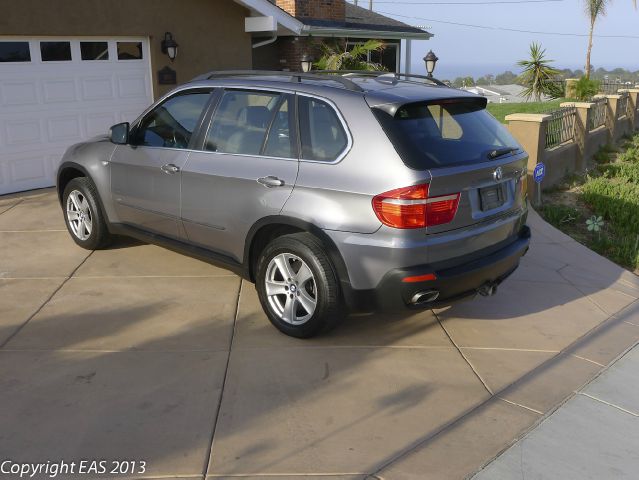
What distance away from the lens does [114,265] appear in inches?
256

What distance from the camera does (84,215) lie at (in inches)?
267

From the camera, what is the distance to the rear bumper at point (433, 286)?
4316 mm

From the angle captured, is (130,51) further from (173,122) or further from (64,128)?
(173,122)

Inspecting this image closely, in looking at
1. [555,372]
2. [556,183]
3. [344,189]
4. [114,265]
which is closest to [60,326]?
[114,265]

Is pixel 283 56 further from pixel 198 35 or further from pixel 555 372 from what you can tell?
pixel 555 372

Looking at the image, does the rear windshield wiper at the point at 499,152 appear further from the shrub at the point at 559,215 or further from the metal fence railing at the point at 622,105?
the metal fence railing at the point at 622,105

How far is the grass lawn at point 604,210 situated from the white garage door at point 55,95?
6635mm

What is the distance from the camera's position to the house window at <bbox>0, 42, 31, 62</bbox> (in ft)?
30.1

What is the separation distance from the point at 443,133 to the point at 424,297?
3.74ft

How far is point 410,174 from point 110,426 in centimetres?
229

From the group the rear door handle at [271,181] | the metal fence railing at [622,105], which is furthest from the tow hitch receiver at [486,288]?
the metal fence railing at [622,105]

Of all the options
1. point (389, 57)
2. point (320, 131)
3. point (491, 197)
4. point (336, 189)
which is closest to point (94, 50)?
point (320, 131)

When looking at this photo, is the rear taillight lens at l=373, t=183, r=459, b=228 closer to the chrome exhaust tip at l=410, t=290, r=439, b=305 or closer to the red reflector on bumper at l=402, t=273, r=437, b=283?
the red reflector on bumper at l=402, t=273, r=437, b=283

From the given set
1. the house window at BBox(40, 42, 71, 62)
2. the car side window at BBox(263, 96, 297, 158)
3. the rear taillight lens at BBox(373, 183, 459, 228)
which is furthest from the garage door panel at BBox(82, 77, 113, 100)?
the rear taillight lens at BBox(373, 183, 459, 228)
